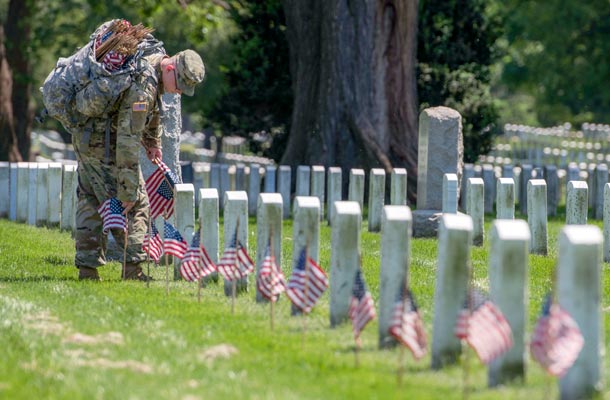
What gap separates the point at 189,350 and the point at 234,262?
1590 mm

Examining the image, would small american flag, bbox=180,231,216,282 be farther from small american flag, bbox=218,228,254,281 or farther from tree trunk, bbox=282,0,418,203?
tree trunk, bbox=282,0,418,203

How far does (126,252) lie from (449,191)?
4956 millimetres

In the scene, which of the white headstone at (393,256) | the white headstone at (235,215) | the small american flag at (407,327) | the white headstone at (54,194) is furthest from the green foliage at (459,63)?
the small american flag at (407,327)

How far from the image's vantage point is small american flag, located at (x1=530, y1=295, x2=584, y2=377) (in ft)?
21.9

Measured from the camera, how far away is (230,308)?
1027 centimetres

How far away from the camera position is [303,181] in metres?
20.3

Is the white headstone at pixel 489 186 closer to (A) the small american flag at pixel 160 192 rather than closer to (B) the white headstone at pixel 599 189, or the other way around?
(B) the white headstone at pixel 599 189

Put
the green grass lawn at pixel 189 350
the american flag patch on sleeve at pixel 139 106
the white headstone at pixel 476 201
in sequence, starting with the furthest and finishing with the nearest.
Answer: the white headstone at pixel 476 201
the american flag patch on sleeve at pixel 139 106
the green grass lawn at pixel 189 350

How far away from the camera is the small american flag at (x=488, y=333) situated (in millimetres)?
7012

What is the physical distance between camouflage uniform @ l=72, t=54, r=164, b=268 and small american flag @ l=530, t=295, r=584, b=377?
5.23 metres

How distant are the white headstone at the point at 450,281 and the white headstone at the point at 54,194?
1106 cm

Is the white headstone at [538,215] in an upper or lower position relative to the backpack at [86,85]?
lower

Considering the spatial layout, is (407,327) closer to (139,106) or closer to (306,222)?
(306,222)

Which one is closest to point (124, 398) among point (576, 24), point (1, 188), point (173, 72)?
point (173, 72)
